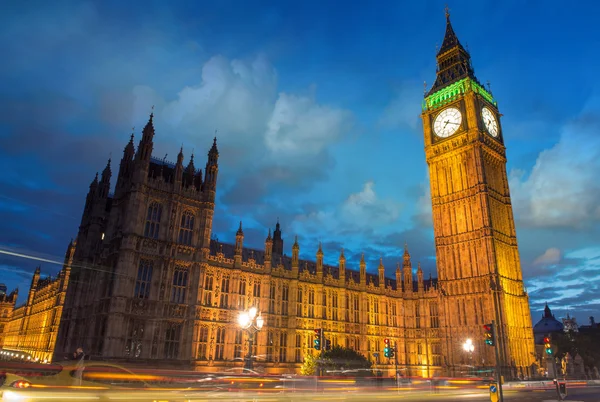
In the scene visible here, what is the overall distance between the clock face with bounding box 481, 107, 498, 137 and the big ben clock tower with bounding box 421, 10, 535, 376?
195 mm

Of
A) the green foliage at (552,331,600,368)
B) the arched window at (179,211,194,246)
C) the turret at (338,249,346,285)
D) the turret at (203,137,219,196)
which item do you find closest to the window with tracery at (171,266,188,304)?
the arched window at (179,211,194,246)

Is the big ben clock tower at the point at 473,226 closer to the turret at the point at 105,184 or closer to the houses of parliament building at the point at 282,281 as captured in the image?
the houses of parliament building at the point at 282,281

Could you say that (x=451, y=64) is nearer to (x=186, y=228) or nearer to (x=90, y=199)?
(x=186, y=228)

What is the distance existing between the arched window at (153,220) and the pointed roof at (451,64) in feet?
178

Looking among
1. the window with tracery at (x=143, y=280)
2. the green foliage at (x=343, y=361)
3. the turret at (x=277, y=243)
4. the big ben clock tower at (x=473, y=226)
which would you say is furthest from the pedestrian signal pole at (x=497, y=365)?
the turret at (x=277, y=243)

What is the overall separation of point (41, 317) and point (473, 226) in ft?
263

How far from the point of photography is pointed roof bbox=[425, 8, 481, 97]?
75512 millimetres

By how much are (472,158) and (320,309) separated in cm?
3362

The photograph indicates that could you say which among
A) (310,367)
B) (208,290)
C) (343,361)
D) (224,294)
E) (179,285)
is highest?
(179,285)

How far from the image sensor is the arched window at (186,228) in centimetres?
4847

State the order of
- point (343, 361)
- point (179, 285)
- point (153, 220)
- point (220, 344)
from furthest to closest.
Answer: point (220, 344) → point (153, 220) → point (179, 285) → point (343, 361)

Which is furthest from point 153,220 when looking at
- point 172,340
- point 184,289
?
point 172,340

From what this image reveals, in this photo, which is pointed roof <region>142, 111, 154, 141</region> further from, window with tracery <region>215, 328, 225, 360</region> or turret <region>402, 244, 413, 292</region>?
turret <region>402, 244, 413, 292</region>

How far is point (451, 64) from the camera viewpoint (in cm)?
7794
